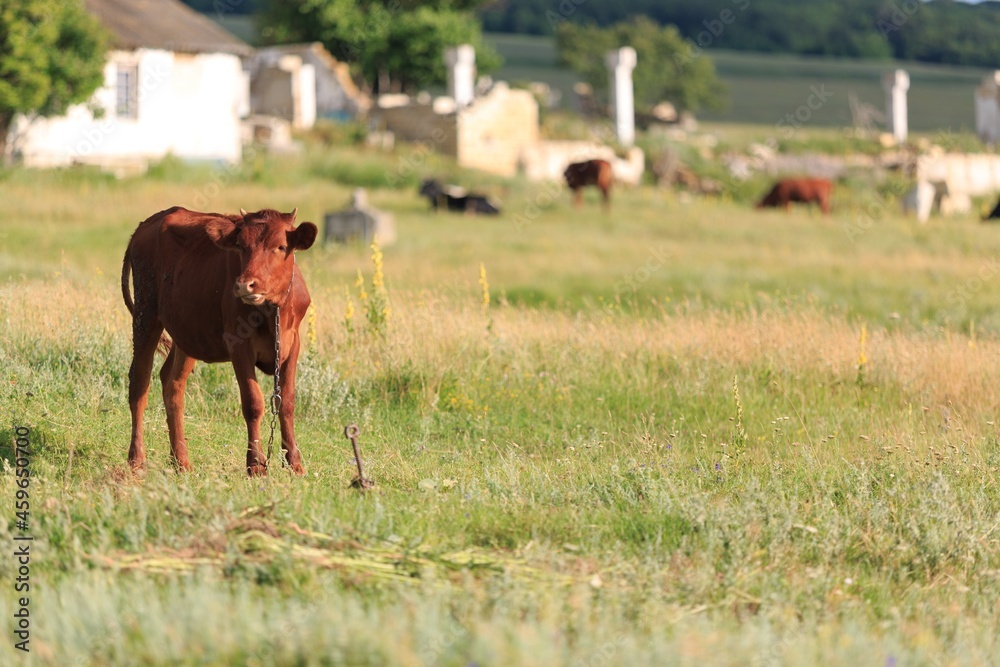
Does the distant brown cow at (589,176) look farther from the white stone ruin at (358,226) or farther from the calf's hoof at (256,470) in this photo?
the calf's hoof at (256,470)

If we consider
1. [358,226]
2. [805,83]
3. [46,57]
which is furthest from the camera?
[805,83]

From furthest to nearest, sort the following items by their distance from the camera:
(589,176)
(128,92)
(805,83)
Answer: (805,83)
(128,92)
(589,176)

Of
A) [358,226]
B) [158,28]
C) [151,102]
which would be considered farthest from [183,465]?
[158,28]

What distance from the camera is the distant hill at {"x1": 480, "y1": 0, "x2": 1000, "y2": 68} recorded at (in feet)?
322

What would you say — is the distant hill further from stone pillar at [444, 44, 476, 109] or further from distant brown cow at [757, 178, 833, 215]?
distant brown cow at [757, 178, 833, 215]

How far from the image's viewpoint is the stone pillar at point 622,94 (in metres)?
43.6

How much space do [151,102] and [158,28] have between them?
2.16 meters

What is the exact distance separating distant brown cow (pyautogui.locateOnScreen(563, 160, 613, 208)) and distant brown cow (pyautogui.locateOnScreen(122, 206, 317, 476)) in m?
22.5

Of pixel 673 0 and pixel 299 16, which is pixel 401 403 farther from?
pixel 673 0

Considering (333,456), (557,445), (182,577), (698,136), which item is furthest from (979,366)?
(698,136)

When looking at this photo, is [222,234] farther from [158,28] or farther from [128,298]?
[158,28]

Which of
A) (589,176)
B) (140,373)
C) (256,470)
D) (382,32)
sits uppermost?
(382,32)

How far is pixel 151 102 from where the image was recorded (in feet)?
108

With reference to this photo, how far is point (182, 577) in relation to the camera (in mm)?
5305
